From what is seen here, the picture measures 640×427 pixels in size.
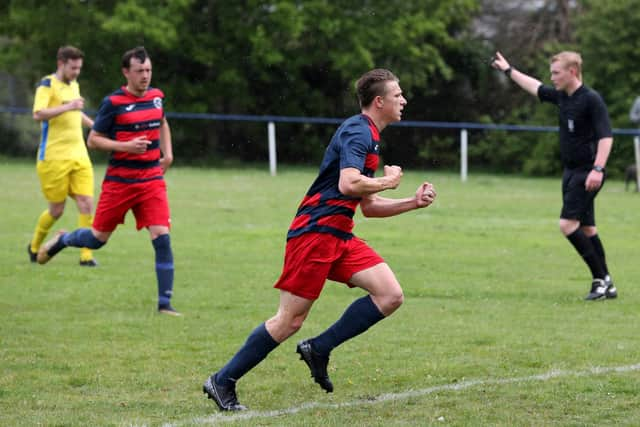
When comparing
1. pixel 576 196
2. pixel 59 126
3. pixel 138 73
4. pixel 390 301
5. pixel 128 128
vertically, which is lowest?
Result: pixel 576 196

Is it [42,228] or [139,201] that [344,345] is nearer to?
[139,201]

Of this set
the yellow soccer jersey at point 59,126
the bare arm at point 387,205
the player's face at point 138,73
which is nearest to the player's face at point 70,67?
the yellow soccer jersey at point 59,126

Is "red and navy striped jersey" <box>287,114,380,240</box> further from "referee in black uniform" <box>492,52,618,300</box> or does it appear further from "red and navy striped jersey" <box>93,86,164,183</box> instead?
"referee in black uniform" <box>492,52,618,300</box>

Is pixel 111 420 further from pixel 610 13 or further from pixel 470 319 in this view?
pixel 610 13

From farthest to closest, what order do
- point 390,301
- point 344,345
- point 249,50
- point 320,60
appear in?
point 320,60
point 249,50
point 344,345
point 390,301

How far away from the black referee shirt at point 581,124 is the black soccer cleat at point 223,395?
4.99 m

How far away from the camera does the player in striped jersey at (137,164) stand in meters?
8.92

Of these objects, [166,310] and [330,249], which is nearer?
[330,249]

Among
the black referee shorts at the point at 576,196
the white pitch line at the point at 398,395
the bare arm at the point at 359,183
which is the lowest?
the white pitch line at the point at 398,395

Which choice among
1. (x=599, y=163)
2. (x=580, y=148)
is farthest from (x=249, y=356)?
(x=580, y=148)

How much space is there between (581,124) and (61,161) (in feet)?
17.3

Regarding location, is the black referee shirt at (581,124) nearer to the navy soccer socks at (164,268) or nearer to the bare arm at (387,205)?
the navy soccer socks at (164,268)

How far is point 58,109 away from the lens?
1101 centimetres

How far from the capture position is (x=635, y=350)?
7398 mm
